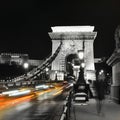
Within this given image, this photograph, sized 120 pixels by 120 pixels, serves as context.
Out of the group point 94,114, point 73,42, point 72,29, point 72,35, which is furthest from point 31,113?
point 72,29

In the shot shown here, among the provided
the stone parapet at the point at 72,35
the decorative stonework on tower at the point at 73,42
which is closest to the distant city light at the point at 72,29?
the decorative stonework on tower at the point at 73,42

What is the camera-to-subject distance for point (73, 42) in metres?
127

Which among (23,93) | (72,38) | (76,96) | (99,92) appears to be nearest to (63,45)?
(72,38)

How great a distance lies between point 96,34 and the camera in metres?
129

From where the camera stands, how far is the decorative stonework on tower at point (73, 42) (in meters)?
126

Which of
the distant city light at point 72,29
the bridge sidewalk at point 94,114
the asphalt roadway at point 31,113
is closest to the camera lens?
the bridge sidewalk at point 94,114

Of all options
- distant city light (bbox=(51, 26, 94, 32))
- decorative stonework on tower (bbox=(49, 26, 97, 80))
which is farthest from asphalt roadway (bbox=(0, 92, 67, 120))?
distant city light (bbox=(51, 26, 94, 32))

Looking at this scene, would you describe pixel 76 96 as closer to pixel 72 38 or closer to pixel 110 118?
pixel 110 118

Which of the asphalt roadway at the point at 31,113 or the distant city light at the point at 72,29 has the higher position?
the distant city light at the point at 72,29

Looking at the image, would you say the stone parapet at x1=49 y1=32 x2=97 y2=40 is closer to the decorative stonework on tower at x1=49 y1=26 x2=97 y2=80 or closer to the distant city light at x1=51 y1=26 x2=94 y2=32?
the decorative stonework on tower at x1=49 y1=26 x2=97 y2=80

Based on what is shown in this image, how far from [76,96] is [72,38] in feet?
342

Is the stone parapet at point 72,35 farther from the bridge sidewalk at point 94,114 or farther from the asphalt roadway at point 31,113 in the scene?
the bridge sidewalk at point 94,114

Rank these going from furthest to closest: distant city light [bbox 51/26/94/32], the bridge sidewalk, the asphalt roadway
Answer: distant city light [bbox 51/26/94/32]
the asphalt roadway
the bridge sidewalk

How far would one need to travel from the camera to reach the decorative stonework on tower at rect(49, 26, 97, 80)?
126 m
